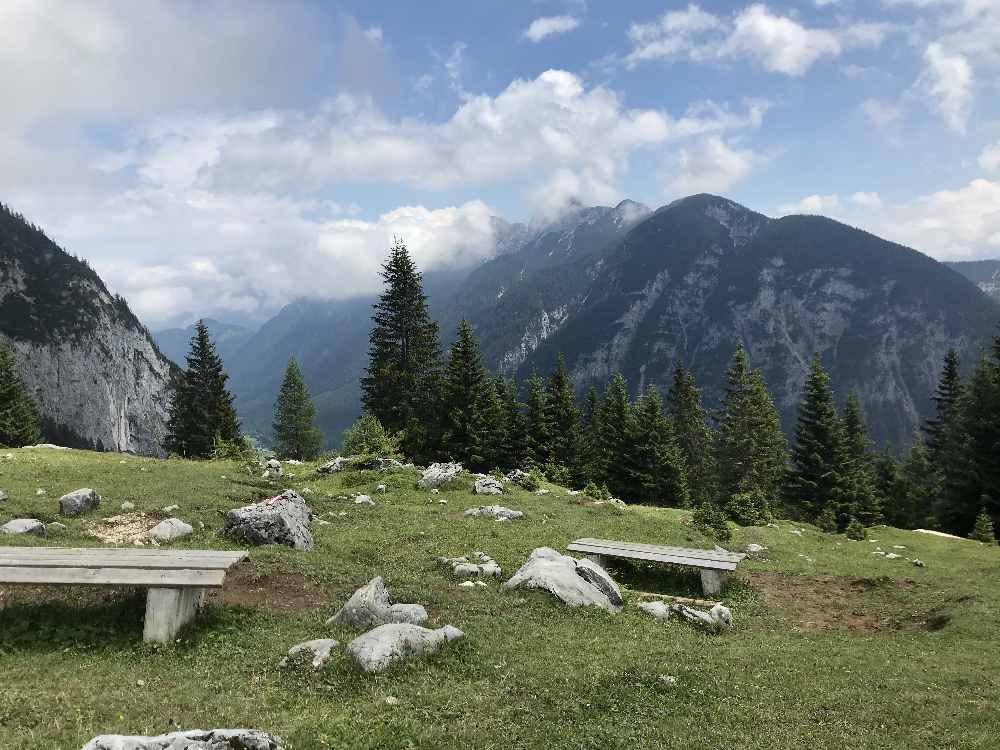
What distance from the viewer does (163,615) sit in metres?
10.5

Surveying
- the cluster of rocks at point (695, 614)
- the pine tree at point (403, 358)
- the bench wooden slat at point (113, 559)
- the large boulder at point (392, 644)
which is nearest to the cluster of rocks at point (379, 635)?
the large boulder at point (392, 644)

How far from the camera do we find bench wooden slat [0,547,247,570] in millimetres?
10859

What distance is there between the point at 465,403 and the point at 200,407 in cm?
4016

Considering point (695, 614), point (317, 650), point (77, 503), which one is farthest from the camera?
Result: point (77, 503)

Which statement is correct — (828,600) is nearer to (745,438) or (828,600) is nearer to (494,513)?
(494,513)

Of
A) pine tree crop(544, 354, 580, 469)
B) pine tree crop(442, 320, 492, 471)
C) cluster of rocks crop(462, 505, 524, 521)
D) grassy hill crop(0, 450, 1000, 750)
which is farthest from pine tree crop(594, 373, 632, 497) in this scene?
grassy hill crop(0, 450, 1000, 750)

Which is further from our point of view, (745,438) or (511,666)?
(745,438)

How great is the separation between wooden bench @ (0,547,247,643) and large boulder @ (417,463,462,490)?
1940cm

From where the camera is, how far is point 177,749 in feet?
20.7

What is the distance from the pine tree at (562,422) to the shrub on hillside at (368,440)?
2053 centimetres

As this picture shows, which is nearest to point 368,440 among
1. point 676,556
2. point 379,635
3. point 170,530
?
point 170,530

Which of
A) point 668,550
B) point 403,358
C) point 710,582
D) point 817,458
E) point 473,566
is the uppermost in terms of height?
point 403,358

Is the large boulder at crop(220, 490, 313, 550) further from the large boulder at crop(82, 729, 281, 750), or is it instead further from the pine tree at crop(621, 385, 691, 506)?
the pine tree at crop(621, 385, 691, 506)

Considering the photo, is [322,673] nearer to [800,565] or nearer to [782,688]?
[782,688]
